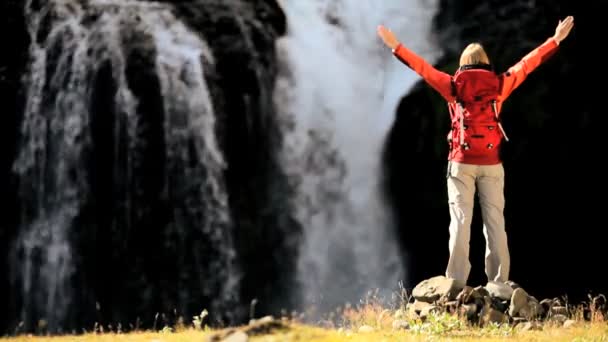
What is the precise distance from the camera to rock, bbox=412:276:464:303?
6723mm

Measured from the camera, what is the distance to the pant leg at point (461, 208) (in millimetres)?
6801

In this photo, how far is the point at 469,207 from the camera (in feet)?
22.5

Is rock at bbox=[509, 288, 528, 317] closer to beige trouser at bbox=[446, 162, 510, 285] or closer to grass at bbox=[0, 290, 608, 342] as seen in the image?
grass at bbox=[0, 290, 608, 342]

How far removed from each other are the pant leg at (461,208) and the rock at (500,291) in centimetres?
26

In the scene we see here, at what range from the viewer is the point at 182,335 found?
650 centimetres

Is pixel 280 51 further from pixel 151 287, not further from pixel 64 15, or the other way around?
pixel 151 287

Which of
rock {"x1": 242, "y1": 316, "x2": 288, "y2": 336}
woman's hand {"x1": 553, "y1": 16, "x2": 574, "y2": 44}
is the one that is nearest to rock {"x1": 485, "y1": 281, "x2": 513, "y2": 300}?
woman's hand {"x1": 553, "y1": 16, "x2": 574, "y2": 44}

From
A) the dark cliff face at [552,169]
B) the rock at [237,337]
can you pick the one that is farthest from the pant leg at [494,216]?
the dark cliff face at [552,169]

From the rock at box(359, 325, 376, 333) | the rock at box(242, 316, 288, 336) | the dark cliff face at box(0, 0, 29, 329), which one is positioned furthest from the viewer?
the dark cliff face at box(0, 0, 29, 329)

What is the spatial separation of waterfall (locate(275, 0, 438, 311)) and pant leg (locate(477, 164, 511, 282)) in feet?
24.6

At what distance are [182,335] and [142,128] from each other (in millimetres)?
8669

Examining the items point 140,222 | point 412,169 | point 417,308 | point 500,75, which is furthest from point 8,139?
point 500,75

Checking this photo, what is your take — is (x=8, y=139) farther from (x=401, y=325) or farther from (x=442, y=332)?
(x=442, y=332)

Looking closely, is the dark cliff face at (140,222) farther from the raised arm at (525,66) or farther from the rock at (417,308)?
the raised arm at (525,66)
